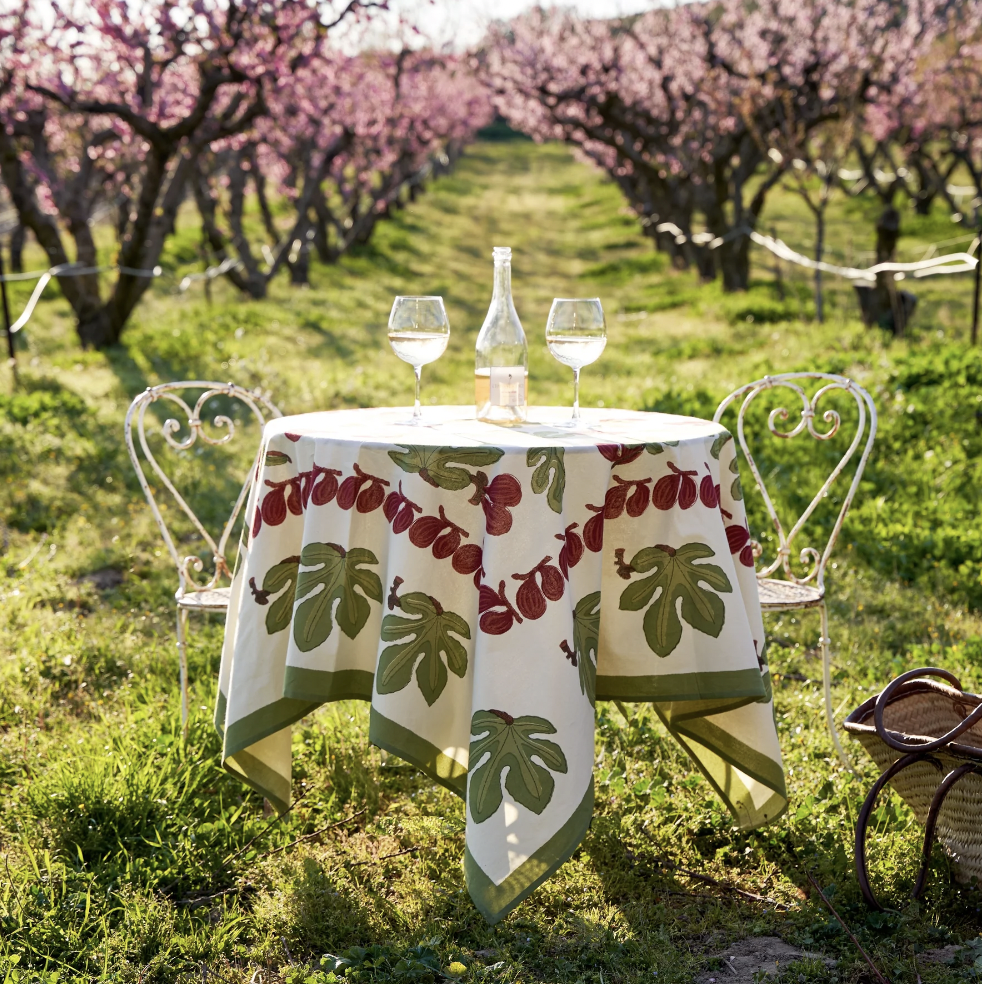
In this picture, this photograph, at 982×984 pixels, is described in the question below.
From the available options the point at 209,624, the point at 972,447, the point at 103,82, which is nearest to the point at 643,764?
the point at 209,624

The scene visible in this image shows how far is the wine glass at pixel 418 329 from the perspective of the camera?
7.91 ft

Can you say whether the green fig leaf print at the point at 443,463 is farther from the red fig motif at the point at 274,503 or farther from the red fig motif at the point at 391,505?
the red fig motif at the point at 274,503

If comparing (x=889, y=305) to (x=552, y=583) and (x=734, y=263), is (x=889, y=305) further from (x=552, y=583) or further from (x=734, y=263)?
(x=552, y=583)

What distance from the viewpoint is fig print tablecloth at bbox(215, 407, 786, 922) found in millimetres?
2154

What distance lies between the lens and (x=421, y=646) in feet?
7.39

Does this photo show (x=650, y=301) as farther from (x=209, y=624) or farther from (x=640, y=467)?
(x=640, y=467)

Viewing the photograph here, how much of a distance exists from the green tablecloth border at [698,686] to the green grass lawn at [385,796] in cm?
55

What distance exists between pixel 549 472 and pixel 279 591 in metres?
0.75

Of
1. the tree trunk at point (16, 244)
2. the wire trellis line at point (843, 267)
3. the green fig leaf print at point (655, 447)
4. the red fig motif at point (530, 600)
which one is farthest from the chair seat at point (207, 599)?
the tree trunk at point (16, 244)

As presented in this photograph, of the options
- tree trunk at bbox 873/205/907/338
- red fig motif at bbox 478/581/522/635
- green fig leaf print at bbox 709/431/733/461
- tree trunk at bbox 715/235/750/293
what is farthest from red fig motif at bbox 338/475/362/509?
tree trunk at bbox 715/235/750/293

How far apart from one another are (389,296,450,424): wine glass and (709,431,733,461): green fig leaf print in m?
0.68

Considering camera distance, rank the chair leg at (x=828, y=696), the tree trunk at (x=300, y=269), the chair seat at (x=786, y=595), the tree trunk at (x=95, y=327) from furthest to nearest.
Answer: the tree trunk at (x=300, y=269)
the tree trunk at (x=95, y=327)
the chair leg at (x=828, y=696)
the chair seat at (x=786, y=595)

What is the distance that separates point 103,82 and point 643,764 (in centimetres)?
1252

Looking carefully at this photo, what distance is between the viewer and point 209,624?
414cm
